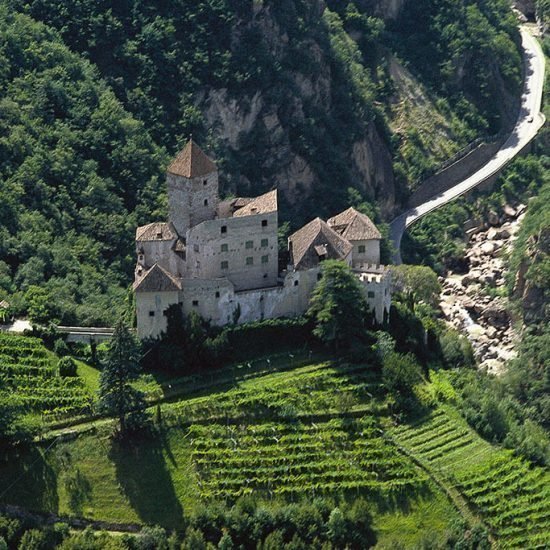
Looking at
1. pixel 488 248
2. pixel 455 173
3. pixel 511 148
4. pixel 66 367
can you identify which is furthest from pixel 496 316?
pixel 66 367

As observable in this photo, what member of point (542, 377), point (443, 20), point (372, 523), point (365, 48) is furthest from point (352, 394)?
point (443, 20)

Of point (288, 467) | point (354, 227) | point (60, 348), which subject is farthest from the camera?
point (354, 227)

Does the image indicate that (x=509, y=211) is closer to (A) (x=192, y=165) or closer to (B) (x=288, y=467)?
(A) (x=192, y=165)

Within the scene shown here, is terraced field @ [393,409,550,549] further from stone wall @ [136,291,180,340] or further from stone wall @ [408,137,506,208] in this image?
stone wall @ [408,137,506,208]

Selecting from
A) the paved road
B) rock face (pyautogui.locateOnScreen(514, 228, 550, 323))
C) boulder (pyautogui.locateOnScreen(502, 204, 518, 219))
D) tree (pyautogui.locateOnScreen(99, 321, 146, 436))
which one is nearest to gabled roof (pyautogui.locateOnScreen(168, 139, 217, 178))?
tree (pyautogui.locateOnScreen(99, 321, 146, 436))

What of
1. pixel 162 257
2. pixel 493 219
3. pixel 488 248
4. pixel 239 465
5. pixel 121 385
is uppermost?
pixel 493 219

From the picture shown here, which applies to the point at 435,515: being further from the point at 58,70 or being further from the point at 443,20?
the point at 443,20

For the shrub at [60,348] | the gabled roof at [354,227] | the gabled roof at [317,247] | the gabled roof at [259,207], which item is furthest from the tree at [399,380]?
the shrub at [60,348]

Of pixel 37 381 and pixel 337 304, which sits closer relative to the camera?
pixel 37 381
